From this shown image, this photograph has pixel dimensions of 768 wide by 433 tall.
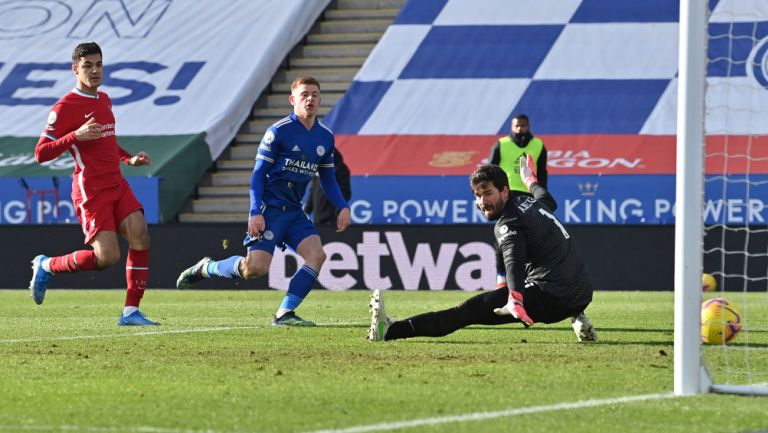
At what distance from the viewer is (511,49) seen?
22.9 meters

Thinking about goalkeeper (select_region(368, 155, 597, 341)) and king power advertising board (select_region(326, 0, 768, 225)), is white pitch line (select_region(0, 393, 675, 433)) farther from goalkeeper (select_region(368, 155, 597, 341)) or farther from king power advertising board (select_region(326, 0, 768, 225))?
king power advertising board (select_region(326, 0, 768, 225))

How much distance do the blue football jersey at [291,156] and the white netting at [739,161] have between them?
15.3 feet

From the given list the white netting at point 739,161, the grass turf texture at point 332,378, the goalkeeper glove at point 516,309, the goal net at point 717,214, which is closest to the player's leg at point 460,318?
the grass turf texture at point 332,378

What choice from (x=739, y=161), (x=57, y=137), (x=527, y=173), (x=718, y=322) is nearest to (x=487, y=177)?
(x=527, y=173)

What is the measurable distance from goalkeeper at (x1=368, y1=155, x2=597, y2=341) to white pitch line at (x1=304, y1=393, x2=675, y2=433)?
6.76 feet

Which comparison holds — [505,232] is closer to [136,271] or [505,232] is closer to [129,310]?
[136,271]

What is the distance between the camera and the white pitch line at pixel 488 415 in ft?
18.4

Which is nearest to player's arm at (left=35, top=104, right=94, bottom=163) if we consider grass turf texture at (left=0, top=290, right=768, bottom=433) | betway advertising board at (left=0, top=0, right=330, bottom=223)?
grass turf texture at (left=0, top=290, right=768, bottom=433)

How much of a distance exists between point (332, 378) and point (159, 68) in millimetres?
17729

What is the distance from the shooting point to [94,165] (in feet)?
34.8

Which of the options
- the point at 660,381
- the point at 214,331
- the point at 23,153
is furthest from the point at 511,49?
the point at 660,381

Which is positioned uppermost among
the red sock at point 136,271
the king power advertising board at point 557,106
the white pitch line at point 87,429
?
the king power advertising board at point 557,106

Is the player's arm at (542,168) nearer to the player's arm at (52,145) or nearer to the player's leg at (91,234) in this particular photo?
the player's leg at (91,234)

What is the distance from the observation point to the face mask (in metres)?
14.3
